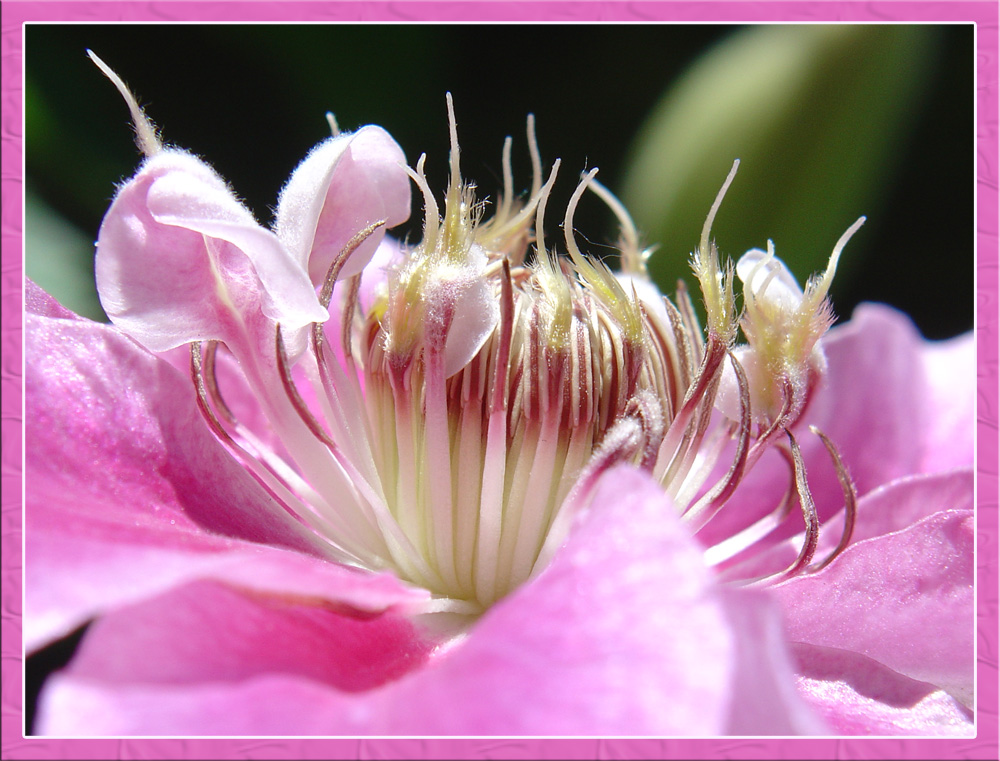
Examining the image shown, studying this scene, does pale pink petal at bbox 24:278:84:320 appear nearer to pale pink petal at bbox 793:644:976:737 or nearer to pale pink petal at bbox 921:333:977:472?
pale pink petal at bbox 793:644:976:737

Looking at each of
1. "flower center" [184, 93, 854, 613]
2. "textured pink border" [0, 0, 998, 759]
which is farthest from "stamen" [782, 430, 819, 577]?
"textured pink border" [0, 0, 998, 759]

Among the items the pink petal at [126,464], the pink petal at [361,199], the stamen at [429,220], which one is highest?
the pink petal at [361,199]

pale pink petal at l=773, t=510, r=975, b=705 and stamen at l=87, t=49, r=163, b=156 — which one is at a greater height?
stamen at l=87, t=49, r=163, b=156

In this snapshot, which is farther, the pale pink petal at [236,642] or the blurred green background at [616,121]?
the blurred green background at [616,121]

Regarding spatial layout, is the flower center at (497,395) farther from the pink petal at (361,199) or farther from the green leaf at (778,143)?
the green leaf at (778,143)

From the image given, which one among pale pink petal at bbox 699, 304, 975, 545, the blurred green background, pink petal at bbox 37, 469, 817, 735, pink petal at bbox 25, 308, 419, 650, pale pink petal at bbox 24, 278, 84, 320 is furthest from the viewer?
the blurred green background

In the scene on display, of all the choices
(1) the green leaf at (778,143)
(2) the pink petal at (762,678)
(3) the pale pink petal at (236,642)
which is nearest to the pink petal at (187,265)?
(3) the pale pink petal at (236,642)

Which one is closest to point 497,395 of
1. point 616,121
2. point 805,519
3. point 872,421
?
point 805,519
